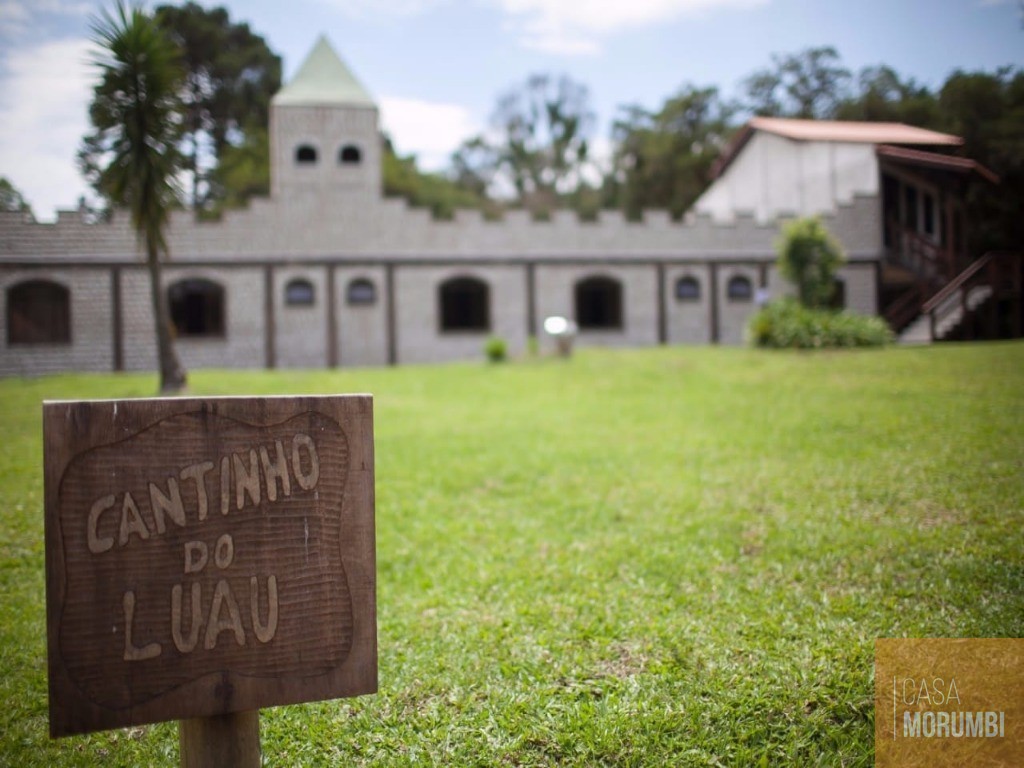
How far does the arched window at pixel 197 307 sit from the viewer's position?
1922 cm

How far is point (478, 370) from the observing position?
15.6 m

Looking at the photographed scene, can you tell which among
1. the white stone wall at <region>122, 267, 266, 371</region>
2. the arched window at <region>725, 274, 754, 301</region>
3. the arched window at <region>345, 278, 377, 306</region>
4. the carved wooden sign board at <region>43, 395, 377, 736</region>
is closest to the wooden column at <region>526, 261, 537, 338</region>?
the arched window at <region>345, 278, 377, 306</region>

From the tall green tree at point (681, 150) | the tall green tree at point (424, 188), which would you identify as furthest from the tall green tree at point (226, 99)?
the tall green tree at point (681, 150)

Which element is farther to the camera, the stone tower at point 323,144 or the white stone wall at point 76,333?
Answer: the stone tower at point 323,144

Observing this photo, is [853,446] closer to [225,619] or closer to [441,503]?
[441,503]

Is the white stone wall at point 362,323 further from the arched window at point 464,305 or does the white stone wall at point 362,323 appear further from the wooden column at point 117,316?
the wooden column at point 117,316

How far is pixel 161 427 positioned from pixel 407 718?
1.88 meters

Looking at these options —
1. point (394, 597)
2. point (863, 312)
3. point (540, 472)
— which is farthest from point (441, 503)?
point (863, 312)

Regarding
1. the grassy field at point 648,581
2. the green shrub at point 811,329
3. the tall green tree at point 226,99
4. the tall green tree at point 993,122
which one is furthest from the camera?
the tall green tree at point 226,99

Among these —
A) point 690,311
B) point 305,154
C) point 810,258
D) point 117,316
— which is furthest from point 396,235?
point 810,258

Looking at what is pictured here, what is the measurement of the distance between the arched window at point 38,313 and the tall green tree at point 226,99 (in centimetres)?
1295

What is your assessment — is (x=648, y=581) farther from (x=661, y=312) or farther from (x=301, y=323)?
(x=661, y=312)

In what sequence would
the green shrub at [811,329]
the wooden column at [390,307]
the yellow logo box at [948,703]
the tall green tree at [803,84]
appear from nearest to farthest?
the yellow logo box at [948,703]
the tall green tree at [803,84]
the green shrub at [811,329]
the wooden column at [390,307]

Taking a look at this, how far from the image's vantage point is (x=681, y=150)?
110 feet
